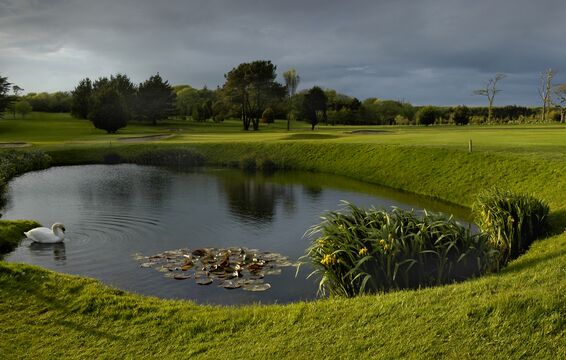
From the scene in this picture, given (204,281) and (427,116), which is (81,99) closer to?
(427,116)

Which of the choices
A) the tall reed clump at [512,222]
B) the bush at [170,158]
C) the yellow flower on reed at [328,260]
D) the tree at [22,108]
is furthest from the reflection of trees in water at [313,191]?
the tree at [22,108]

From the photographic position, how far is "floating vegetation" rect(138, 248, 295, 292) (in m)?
14.2

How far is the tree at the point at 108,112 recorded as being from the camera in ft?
224

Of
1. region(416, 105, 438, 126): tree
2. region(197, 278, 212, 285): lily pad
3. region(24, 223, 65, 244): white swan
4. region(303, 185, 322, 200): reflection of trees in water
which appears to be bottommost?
region(197, 278, 212, 285): lily pad

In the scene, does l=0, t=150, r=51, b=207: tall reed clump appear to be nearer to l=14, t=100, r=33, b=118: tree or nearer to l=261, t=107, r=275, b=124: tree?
l=14, t=100, r=33, b=118: tree

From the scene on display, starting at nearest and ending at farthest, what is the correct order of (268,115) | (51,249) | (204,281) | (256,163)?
(204,281), (51,249), (256,163), (268,115)

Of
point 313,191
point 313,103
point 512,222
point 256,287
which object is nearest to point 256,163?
point 313,191

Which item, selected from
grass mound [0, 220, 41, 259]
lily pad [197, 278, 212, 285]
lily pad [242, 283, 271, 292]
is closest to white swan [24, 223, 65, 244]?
grass mound [0, 220, 41, 259]

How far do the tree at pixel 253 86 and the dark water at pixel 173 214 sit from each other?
4544 centimetres

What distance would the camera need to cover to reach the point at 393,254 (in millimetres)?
11078

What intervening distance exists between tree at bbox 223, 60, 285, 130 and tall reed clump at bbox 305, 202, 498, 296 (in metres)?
72.8

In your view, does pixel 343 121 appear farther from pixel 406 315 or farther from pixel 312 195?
pixel 406 315

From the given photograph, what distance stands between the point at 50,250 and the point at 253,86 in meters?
69.2

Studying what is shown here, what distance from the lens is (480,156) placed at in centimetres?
3108
